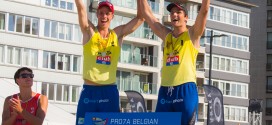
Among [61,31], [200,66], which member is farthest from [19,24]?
[200,66]

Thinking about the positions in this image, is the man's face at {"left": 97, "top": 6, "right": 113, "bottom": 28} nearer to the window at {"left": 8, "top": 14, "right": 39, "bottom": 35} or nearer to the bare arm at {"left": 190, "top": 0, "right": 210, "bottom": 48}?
the bare arm at {"left": 190, "top": 0, "right": 210, "bottom": 48}

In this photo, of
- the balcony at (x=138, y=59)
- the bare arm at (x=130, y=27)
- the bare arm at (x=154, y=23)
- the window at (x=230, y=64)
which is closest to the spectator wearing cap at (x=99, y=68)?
the bare arm at (x=130, y=27)

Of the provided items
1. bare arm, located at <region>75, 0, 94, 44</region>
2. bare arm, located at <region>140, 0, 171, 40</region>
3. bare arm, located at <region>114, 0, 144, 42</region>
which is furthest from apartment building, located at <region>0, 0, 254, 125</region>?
bare arm, located at <region>140, 0, 171, 40</region>

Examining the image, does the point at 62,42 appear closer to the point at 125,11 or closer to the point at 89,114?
the point at 125,11

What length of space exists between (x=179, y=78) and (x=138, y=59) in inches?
2316

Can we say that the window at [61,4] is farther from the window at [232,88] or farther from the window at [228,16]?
the window at [232,88]

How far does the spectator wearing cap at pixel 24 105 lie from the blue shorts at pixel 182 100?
1.56 m

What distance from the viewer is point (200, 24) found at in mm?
9531

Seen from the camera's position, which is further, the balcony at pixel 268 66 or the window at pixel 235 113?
the balcony at pixel 268 66

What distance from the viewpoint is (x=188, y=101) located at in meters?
9.32

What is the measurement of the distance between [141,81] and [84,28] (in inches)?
2321

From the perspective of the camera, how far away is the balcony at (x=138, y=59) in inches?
2623

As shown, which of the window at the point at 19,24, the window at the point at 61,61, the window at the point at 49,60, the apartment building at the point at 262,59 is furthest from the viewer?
the apartment building at the point at 262,59

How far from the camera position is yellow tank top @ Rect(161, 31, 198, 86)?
9484mm
